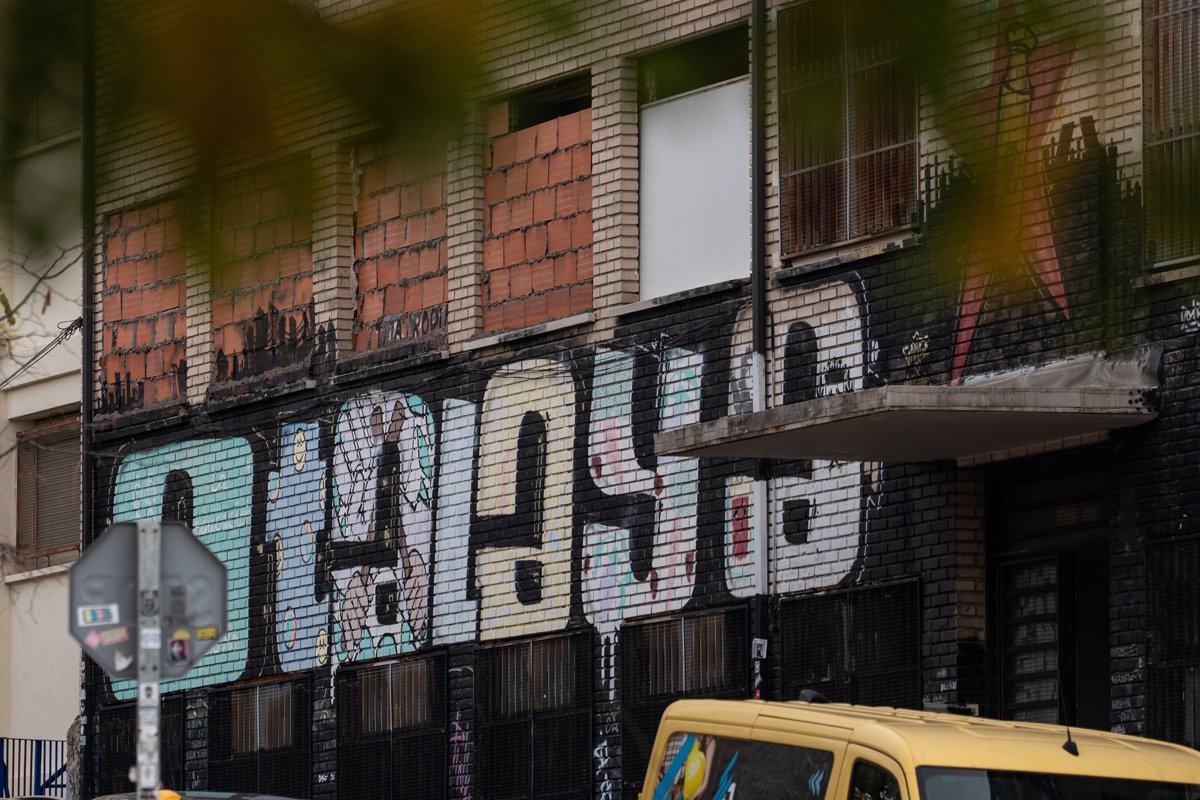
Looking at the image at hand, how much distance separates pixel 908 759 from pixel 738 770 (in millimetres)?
1120

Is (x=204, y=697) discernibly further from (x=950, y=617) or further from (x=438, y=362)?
(x=950, y=617)

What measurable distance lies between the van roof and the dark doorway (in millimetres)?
4721

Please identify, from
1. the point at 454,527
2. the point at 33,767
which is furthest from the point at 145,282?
the point at 33,767

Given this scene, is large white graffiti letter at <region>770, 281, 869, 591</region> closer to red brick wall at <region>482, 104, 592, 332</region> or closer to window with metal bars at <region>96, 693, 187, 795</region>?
red brick wall at <region>482, 104, 592, 332</region>

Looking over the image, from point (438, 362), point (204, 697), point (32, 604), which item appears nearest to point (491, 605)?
point (438, 362)

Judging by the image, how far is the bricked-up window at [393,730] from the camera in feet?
60.1

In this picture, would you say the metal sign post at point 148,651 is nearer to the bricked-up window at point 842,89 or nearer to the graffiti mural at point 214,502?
the bricked-up window at point 842,89

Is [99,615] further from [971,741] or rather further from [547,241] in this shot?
[547,241]

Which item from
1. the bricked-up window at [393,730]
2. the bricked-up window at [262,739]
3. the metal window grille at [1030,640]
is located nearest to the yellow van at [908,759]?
the metal window grille at [1030,640]

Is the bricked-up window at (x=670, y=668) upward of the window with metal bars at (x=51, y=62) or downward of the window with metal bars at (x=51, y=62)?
downward

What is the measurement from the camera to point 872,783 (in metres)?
8.43

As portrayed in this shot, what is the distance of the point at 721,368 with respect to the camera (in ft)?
53.3

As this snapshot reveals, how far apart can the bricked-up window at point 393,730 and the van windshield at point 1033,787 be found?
33.4 ft

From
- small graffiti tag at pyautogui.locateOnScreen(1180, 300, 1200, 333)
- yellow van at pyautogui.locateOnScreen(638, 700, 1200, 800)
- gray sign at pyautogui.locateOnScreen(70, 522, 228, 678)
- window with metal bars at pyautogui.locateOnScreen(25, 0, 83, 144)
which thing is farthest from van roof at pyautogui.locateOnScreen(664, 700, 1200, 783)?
window with metal bars at pyautogui.locateOnScreen(25, 0, 83, 144)
